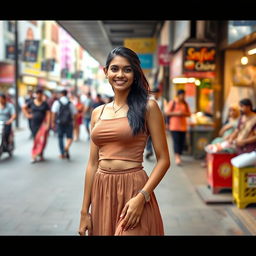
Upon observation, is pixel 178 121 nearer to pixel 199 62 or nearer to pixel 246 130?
pixel 199 62

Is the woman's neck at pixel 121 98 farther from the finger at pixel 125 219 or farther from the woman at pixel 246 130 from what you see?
the woman at pixel 246 130

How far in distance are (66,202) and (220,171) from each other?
2508mm

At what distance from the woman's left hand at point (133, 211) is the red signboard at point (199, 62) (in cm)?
820

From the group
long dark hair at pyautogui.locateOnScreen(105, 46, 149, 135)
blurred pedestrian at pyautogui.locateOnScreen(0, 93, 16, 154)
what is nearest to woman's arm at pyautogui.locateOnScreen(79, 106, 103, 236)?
long dark hair at pyautogui.locateOnScreen(105, 46, 149, 135)

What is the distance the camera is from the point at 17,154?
11.7m

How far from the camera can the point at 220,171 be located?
21.7 feet

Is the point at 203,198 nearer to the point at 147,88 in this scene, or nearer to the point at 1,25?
the point at 147,88

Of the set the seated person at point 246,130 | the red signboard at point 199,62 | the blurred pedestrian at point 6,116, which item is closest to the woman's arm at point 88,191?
the seated person at point 246,130

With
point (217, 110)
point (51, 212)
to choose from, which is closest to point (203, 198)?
point (51, 212)

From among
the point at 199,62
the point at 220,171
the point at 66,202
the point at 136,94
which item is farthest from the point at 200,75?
the point at 136,94

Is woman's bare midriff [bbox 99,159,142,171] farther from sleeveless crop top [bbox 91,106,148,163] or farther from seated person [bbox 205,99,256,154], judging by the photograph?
seated person [bbox 205,99,256,154]

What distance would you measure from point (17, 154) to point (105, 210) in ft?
31.9
